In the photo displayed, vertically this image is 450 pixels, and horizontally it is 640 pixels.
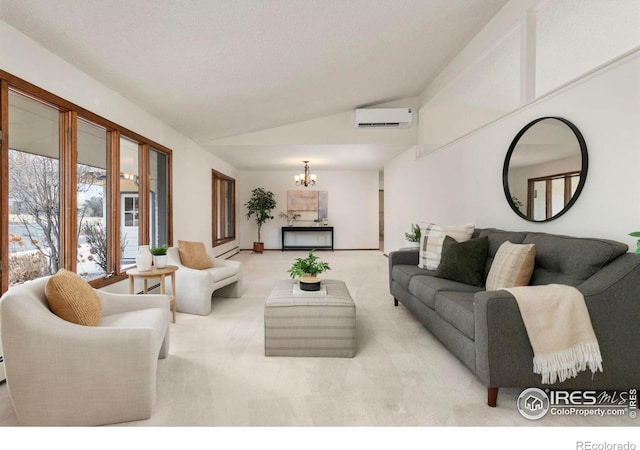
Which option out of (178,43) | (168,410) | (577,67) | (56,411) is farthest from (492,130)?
(56,411)

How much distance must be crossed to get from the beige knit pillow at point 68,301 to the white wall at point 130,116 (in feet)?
5.06

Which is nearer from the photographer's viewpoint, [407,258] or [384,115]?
[407,258]

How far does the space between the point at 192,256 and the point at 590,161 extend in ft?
13.0

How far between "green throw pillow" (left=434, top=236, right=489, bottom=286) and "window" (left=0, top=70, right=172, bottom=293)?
11.0ft

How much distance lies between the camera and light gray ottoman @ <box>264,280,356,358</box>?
2.42 metres

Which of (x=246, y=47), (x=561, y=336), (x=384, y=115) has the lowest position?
(x=561, y=336)

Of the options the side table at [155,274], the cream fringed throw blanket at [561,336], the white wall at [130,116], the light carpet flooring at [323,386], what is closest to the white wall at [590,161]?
the cream fringed throw blanket at [561,336]

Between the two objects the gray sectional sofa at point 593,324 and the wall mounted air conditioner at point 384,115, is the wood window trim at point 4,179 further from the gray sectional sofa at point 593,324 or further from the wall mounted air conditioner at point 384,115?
the wall mounted air conditioner at point 384,115

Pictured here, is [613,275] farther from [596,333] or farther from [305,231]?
[305,231]

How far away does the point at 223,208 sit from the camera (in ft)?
26.7

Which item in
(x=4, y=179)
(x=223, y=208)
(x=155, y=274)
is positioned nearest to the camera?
(x=4, y=179)

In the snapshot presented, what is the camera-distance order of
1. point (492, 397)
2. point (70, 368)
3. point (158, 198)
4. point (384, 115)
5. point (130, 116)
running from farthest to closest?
point (384, 115)
point (158, 198)
point (130, 116)
point (492, 397)
point (70, 368)

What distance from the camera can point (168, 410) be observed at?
5.74 ft

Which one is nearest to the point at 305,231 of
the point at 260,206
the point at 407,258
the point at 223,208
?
the point at 260,206
